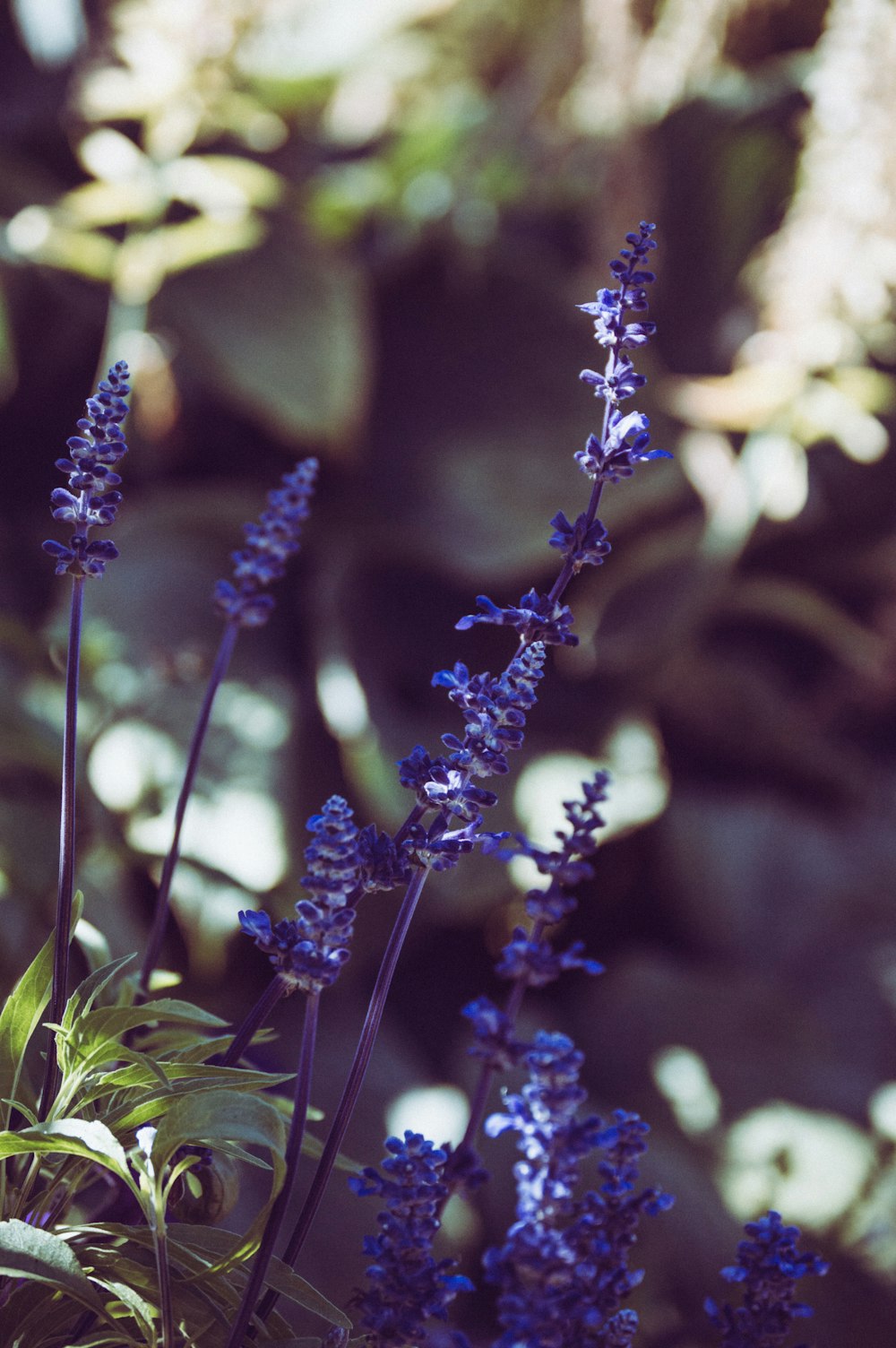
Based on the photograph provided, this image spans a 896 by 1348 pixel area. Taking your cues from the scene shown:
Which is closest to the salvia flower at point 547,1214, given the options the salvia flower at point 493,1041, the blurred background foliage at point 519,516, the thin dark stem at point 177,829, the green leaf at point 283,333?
the salvia flower at point 493,1041

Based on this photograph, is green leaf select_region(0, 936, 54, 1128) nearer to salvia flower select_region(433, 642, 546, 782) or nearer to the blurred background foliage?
salvia flower select_region(433, 642, 546, 782)

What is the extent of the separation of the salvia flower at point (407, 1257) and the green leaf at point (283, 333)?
0.77 metres

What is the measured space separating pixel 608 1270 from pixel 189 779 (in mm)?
134

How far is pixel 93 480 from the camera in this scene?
20 cm

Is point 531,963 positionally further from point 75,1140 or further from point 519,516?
point 519,516

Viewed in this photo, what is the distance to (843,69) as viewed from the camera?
2.64ft

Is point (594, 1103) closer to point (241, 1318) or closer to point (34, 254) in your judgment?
point (241, 1318)

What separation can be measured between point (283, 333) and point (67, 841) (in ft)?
2.53

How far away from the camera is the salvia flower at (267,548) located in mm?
248

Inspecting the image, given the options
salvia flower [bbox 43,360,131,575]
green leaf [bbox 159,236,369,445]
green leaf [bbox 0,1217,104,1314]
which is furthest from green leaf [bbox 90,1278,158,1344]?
green leaf [bbox 159,236,369,445]

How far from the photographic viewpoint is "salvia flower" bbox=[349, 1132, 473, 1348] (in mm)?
178

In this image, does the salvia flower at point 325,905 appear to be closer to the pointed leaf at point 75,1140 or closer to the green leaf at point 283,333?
the pointed leaf at point 75,1140

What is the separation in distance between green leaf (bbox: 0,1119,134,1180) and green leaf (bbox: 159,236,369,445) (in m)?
0.76

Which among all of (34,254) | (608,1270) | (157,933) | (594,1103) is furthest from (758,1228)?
(34,254)
